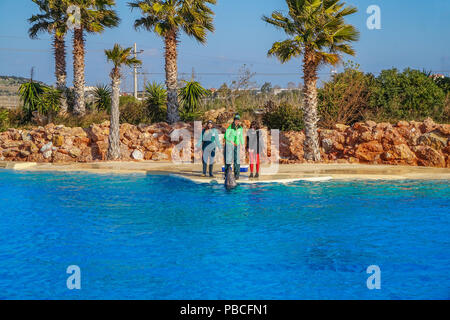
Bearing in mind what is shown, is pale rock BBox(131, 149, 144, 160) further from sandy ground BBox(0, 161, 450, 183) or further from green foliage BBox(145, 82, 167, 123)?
green foliage BBox(145, 82, 167, 123)

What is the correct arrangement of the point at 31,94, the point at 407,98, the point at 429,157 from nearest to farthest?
the point at 429,157 < the point at 407,98 < the point at 31,94

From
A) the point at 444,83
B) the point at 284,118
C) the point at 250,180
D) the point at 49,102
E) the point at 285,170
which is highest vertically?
the point at 444,83

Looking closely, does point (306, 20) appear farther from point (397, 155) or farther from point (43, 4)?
point (43, 4)

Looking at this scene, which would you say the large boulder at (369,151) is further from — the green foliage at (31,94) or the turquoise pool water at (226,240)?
the green foliage at (31,94)

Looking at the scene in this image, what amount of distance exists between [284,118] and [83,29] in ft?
38.3

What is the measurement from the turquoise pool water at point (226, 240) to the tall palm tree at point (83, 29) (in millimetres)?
12789

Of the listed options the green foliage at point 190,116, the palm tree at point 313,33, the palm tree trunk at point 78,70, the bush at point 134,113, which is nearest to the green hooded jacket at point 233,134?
the palm tree at point 313,33

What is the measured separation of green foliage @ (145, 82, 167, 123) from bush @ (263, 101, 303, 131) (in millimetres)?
5543

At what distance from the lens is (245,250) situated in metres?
9.61

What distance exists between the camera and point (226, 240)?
10.2 meters

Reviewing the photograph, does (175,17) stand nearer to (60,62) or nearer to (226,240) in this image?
(60,62)

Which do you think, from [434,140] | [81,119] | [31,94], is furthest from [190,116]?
[434,140]

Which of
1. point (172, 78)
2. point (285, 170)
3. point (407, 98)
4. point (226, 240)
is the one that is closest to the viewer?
point (226, 240)

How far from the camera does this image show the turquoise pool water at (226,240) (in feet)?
26.1
